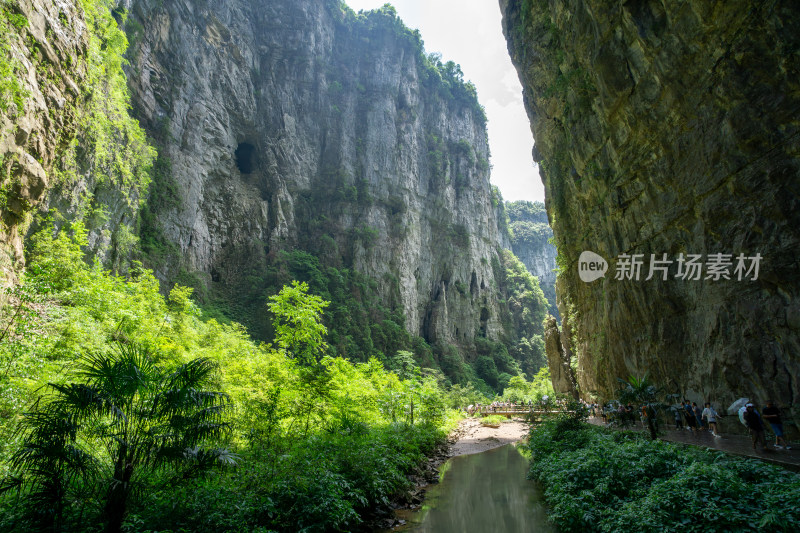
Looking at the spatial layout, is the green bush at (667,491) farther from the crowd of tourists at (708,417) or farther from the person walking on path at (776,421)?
the person walking on path at (776,421)

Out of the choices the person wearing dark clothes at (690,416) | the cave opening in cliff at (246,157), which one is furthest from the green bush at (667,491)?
the cave opening in cliff at (246,157)

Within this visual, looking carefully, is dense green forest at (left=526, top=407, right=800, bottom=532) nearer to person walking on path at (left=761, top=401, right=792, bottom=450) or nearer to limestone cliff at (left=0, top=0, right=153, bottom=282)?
person walking on path at (left=761, top=401, right=792, bottom=450)

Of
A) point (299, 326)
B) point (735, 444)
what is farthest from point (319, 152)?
point (735, 444)

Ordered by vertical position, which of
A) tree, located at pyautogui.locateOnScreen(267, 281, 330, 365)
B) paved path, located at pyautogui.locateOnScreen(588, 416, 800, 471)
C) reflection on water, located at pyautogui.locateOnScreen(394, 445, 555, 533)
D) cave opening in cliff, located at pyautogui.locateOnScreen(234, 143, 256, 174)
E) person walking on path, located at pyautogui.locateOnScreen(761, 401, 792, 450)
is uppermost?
cave opening in cliff, located at pyautogui.locateOnScreen(234, 143, 256, 174)

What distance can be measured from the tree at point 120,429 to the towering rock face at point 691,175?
13.4 meters

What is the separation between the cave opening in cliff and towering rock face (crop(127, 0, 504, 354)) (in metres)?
0.20

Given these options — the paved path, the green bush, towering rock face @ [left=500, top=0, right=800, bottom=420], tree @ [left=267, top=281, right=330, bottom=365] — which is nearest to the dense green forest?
the green bush

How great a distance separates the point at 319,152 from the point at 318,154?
0.45 m

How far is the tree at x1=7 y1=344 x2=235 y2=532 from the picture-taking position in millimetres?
4391

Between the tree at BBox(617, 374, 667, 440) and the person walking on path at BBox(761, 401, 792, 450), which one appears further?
the tree at BBox(617, 374, 667, 440)

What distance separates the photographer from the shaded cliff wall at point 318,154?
99.3 ft

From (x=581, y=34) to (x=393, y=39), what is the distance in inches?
1960

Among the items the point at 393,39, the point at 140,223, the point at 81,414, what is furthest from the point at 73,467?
the point at 393,39

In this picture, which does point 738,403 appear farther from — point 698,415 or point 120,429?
point 120,429
